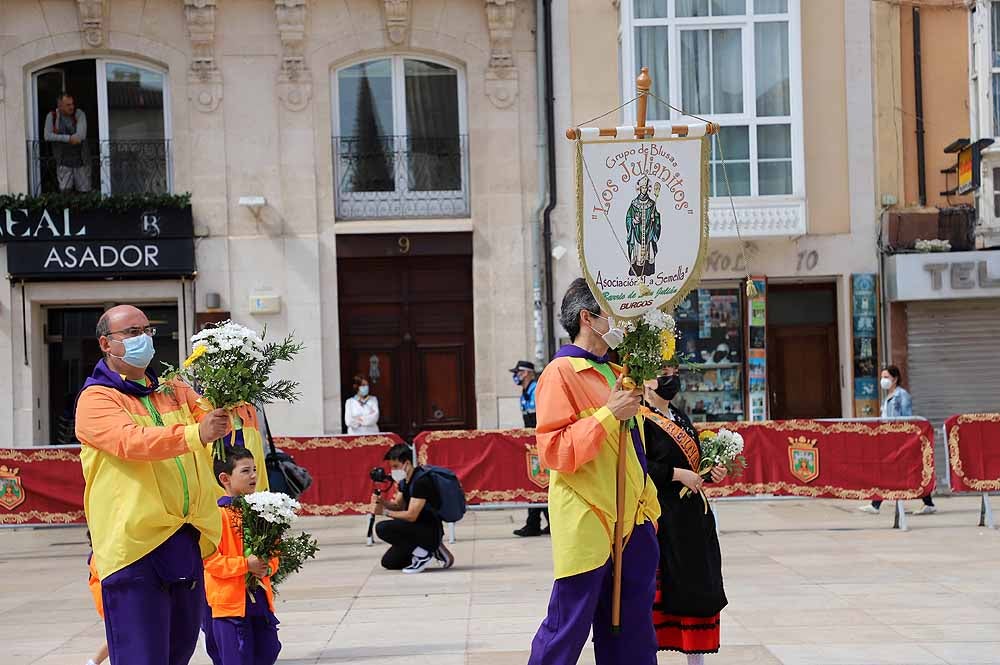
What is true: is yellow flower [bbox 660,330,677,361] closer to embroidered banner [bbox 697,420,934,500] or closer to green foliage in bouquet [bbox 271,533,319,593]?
green foliage in bouquet [bbox 271,533,319,593]

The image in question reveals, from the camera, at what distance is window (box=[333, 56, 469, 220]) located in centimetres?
1998

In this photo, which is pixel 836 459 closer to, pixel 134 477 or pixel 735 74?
pixel 735 74

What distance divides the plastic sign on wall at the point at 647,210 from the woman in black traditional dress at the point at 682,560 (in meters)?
0.69

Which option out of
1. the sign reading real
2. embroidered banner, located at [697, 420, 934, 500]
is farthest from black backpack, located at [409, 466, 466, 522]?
the sign reading real

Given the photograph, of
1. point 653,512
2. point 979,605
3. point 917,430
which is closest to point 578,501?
point 653,512

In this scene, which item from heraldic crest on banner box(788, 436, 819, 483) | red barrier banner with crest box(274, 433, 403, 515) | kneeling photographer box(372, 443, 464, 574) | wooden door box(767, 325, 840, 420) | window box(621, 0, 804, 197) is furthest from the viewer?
wooden door box(767, 325, 840, 420)

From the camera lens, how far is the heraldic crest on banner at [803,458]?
566 inches

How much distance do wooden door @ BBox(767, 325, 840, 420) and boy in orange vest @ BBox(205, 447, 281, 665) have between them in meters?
14.2

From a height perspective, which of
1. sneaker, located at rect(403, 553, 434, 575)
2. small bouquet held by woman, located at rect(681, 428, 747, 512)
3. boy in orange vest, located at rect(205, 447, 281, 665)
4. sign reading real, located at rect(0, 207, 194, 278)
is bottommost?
sneaker, located at rect(403, 553, 434, 575)

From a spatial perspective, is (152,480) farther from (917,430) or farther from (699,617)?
(917,430)

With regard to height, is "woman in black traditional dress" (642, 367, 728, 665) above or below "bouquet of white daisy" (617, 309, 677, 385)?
below

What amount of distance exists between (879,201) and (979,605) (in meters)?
11.2

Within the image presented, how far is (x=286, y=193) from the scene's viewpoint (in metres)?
19.5

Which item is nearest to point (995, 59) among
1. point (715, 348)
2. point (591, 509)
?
point (715, 348)
